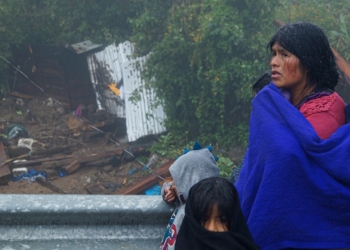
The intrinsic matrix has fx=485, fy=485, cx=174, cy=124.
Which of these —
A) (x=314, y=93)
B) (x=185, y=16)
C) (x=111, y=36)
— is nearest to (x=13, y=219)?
(x=314, y=93)

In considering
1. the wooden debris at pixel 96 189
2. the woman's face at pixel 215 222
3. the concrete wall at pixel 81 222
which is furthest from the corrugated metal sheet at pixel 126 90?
the woman's face at pixel 215 222

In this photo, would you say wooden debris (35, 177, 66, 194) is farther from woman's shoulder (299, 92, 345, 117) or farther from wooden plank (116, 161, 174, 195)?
woman's shoulder (299, 92, 345, 117)

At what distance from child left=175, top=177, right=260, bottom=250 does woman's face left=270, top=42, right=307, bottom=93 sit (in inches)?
16.6

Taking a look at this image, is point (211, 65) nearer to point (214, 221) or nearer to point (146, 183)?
point (146, 183)

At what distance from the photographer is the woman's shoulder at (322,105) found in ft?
5.41

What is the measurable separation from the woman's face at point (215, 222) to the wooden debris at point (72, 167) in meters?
7.78

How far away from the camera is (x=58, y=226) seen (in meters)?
1.99

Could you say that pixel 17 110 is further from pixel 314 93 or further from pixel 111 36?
pixel 314 93

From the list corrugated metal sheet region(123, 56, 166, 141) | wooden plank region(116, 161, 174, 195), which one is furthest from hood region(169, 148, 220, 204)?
corrugated metal sheet region(123, 56, 166, 141)

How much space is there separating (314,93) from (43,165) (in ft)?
26.7

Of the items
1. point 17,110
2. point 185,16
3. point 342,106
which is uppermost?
point 185,16

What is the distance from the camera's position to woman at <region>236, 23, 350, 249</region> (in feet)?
4.93

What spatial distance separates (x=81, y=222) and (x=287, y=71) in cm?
102

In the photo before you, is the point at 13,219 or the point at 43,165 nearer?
the point at 13,219
